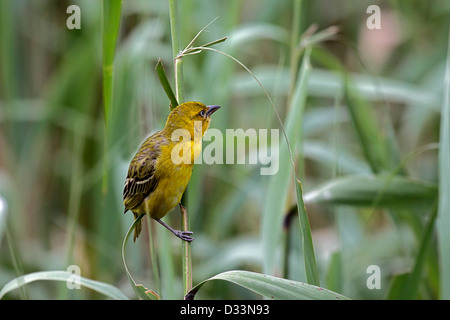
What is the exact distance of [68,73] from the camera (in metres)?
2.31

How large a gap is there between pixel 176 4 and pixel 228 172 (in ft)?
5.17

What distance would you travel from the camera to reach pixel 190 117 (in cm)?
82

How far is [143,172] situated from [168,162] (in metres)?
0.05

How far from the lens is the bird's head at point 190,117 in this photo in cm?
81

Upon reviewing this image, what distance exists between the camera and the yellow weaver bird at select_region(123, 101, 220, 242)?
2.72ft

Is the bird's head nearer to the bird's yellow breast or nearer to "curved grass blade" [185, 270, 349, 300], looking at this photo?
the bird's yellow breast

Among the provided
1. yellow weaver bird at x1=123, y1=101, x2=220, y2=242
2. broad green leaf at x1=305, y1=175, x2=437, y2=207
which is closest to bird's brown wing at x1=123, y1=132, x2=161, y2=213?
yellow weaver bird at x1=123, y1=101, x2=220, y2=242

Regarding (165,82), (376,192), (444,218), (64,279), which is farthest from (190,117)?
(376,192)

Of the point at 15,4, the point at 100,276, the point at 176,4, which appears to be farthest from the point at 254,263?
the point at 15,4

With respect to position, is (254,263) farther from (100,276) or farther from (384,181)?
(384,181)

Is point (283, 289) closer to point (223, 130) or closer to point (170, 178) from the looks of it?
point (170, 178)

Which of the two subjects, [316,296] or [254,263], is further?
[254,263]

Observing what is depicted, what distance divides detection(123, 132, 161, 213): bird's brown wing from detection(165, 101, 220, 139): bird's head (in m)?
0.05
